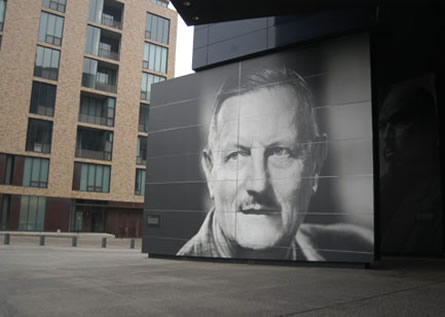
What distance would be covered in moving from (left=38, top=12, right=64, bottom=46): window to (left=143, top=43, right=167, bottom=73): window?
996cm

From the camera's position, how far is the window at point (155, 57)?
165 ft

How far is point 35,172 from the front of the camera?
40.9 m

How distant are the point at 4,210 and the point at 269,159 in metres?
32.6

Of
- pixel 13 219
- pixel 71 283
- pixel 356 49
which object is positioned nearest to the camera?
pixel 71 283

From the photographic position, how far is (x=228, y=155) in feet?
54.3

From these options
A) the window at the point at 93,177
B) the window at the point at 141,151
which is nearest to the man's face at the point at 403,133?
the window at the point at 93,177

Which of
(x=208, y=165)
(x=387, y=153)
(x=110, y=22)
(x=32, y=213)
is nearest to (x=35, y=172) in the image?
(x=32, y=213)

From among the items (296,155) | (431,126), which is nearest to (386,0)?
(296,155)

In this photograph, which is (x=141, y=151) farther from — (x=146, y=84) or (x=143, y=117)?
(x=146, y=84)

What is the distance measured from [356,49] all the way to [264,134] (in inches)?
170

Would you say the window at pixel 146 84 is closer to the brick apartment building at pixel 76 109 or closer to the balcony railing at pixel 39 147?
the brick apartment building at pixel 76 109

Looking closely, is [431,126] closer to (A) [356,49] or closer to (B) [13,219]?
(A) [356,49]

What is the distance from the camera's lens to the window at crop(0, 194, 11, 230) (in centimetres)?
3866

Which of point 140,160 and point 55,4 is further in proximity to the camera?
point 140,160
